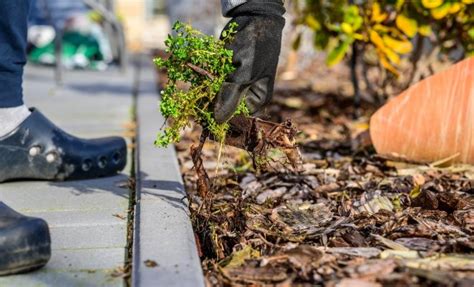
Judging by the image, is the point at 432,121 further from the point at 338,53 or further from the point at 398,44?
the point at 338,53

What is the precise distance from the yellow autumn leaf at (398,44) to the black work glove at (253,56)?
149cm

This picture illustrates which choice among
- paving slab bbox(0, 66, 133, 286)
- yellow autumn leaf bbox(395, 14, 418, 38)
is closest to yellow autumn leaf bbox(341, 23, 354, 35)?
yellow autumn leaf bbox(395, 14, 418, 38)

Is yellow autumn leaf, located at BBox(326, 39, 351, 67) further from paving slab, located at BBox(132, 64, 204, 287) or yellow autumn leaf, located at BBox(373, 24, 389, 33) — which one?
paving slab, located at BBox(132, 64, 204, 287)

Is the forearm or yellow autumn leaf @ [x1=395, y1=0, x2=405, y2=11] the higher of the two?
yellow autumn leaf @ [x1=395, y1=0, x2=405, y2=11]

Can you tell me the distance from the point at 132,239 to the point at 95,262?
199 millimetres

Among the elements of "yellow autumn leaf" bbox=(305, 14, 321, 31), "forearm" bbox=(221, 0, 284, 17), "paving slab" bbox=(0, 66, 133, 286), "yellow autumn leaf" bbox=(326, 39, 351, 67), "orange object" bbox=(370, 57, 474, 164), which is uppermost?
"yellow autumn leaf" bbox=(305, 14, 321, 31)

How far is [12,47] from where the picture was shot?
3.03 meters

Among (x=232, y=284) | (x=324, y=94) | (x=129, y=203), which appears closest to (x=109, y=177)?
(x=129, y=203)

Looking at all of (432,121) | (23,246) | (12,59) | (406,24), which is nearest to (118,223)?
(23,246)

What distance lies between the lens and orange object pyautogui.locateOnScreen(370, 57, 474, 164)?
10.8 ft

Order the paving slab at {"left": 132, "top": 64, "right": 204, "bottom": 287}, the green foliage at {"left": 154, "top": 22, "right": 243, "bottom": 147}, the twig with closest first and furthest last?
1. the paving slab at {"left": 132, "top": 64, "right": 204, "bottom": 287}
2. the green foliage at {"left": 154, "top": 22, "right": 243, "bottom": 147}
3. the twig

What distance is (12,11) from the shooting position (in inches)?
118

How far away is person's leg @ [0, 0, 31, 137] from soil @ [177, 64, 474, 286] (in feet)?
2.25

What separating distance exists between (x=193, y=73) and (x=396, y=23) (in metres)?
1.75
